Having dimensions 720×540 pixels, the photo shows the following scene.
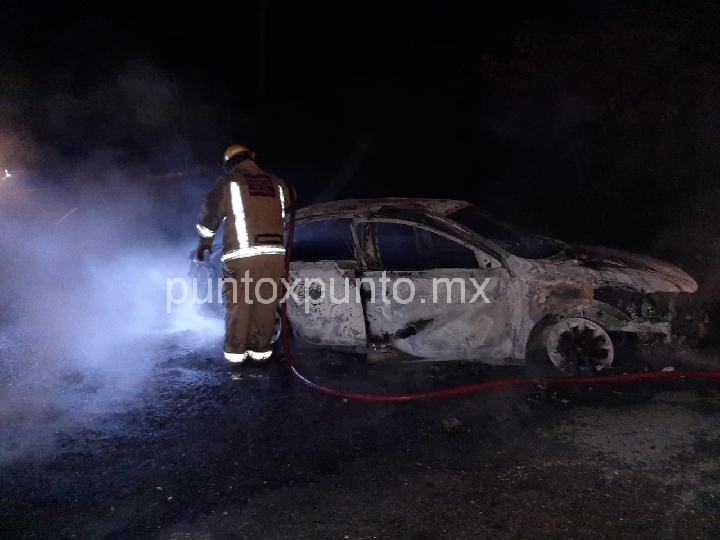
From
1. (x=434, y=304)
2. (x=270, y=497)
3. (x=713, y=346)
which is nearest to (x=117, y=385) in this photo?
(x=270, y=497)

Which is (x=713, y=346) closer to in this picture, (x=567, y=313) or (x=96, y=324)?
(x=567, y=313)

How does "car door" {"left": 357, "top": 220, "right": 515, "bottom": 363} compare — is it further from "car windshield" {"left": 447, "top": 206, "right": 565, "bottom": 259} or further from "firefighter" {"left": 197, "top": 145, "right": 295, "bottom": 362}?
"firefighter" {"left": 197, "top": 145, "right": 295, "bottom": 362}

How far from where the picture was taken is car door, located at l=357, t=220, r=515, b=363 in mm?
4641

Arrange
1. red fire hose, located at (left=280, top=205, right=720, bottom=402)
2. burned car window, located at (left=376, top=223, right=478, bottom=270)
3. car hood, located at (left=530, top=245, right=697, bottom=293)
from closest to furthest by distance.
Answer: red fire hose, located at (left=280, top=205, right=720, bottom=402), car hood, located at (left=530, top=245, right=697, bottom=293), burned car window, located at (left=376, top=223, right=478, bottom=270)

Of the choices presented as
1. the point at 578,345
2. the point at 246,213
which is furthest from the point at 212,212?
the point at 578,345

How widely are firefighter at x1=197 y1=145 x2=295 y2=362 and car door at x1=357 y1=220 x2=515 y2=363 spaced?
830mm

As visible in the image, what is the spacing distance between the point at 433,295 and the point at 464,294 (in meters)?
0.27

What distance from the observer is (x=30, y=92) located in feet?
37.4

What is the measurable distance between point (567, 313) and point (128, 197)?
8683mm

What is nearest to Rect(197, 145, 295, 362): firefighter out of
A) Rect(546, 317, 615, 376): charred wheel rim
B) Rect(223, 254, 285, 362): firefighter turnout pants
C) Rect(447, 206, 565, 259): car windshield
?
Rect(223, 254, 285, 362): firefighter turnout pants

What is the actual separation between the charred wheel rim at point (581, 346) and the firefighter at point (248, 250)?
2.52 m

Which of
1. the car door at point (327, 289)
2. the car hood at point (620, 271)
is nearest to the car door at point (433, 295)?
the car door at point (327, 289)

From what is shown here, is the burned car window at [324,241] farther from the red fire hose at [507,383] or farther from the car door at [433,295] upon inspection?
the red fire hose at [507,383]

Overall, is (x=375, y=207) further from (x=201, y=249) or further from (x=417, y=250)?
(x=201, y=249)
